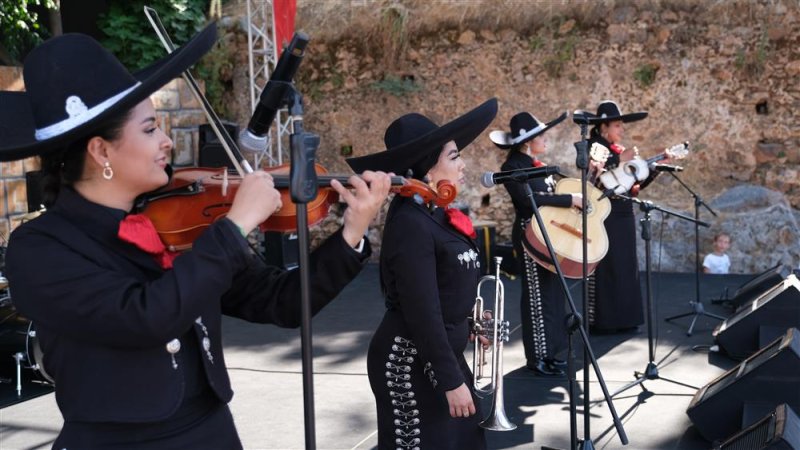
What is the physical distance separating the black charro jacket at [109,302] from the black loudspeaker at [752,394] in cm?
326

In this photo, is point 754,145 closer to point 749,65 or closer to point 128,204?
point 749,65

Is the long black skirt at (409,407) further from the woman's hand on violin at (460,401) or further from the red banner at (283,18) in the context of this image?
the red banner at (283,18)

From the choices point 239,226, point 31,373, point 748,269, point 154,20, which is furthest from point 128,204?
point 748,269

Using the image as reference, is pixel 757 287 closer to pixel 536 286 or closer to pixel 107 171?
pixel 536 286

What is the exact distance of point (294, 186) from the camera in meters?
1.79

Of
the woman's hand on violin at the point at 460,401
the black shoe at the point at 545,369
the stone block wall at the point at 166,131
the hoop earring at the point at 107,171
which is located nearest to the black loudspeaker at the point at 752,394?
the black shoe at the point at 545,369

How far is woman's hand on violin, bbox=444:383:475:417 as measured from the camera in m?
3.08

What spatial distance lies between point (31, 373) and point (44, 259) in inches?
184

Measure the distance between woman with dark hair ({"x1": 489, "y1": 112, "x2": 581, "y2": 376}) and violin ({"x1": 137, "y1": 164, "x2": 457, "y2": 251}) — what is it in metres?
3.69

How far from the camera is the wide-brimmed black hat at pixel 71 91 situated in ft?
5.71

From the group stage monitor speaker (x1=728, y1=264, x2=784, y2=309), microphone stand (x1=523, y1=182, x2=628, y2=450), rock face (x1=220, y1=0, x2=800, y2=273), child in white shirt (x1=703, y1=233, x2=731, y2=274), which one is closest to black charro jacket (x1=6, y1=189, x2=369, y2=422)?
microphone stand (x1=523, y1=182, x2=628, y2=450)

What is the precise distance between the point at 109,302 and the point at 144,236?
0.23 m

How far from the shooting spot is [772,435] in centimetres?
327

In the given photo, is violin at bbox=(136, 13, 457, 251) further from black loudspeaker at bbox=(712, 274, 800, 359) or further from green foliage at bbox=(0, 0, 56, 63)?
green foliage at bbox=(0, 0, 56, 63)
